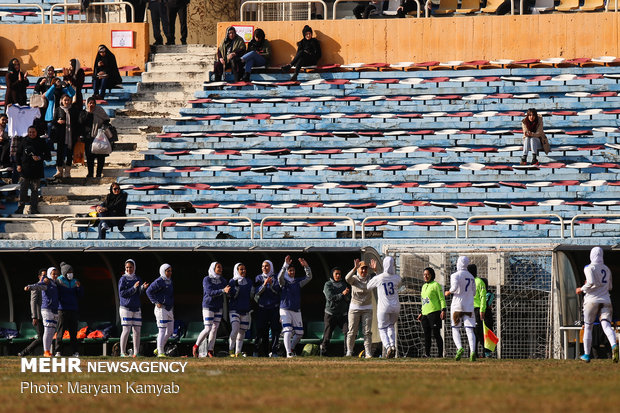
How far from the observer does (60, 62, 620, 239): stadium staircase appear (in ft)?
74.2

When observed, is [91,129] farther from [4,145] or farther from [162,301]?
Result: [162,301]

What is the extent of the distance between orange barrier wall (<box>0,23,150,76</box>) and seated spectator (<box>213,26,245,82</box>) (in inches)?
119

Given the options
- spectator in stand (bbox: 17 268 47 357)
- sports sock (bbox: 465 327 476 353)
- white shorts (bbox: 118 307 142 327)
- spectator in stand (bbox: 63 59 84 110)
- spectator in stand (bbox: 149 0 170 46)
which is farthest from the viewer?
spectator in stand (bbox: 149 0 170 46)

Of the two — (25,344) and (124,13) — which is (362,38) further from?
(25,344)

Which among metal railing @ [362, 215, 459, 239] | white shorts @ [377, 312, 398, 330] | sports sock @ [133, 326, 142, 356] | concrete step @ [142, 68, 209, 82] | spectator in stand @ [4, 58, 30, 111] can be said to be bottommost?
sports sock @ [133, 326, 142, 356]

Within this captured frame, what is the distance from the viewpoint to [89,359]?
56.3 feet

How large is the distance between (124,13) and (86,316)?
10850 millimetres

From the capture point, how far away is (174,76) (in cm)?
2828

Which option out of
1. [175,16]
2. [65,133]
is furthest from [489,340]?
[175,16]

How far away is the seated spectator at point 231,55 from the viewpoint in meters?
27.5

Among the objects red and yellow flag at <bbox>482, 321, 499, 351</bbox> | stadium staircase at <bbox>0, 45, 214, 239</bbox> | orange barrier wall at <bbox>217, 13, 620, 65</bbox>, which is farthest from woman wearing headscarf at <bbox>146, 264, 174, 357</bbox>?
orange barrier wall at <bbox>217, 13, 620, 65</bbox>

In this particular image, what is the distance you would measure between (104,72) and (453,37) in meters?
7.75

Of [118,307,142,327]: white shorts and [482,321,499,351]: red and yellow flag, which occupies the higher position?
[118,307,142,327]: white shorts

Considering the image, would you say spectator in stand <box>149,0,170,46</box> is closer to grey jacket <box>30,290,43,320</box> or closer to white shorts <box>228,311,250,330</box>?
grey jacket <box>30,290,43,320</box>
